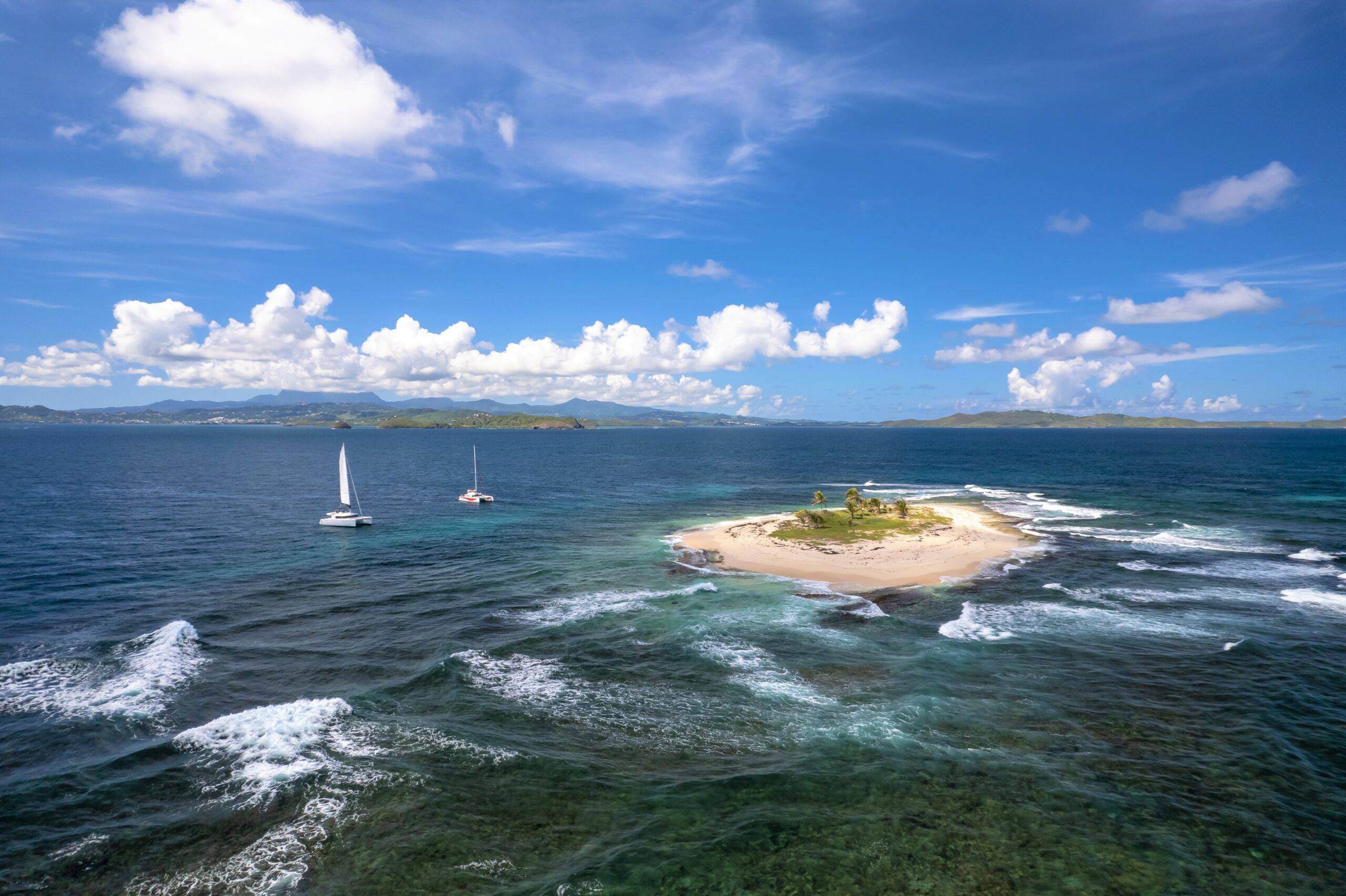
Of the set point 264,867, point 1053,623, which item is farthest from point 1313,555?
point 264,867

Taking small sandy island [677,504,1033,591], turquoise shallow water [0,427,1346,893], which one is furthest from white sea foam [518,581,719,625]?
small sandy island [677,504,1033,591]

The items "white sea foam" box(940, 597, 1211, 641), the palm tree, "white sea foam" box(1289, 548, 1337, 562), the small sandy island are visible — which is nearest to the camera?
"white sea foam" box(940, 597, 1211, 641)

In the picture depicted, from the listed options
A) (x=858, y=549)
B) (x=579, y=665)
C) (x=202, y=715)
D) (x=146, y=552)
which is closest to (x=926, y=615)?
(x=858, y=549)

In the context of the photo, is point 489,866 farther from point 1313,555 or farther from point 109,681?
point 1313,555

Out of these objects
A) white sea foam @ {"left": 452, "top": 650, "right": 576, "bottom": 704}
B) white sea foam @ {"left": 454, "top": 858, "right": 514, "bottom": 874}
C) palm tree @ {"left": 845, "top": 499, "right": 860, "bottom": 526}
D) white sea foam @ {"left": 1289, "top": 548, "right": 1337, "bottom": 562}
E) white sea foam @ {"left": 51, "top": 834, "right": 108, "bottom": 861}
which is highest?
palm tree @ {"left": 845, "top": 499, "right": 860, "bottom": 526}

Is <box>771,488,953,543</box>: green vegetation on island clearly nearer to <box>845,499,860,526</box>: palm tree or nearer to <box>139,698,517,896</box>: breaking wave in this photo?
<box>845,499,860,526</box>: palm tree

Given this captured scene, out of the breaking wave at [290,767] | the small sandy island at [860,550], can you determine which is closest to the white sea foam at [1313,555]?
the small sandy island at [860,550]
